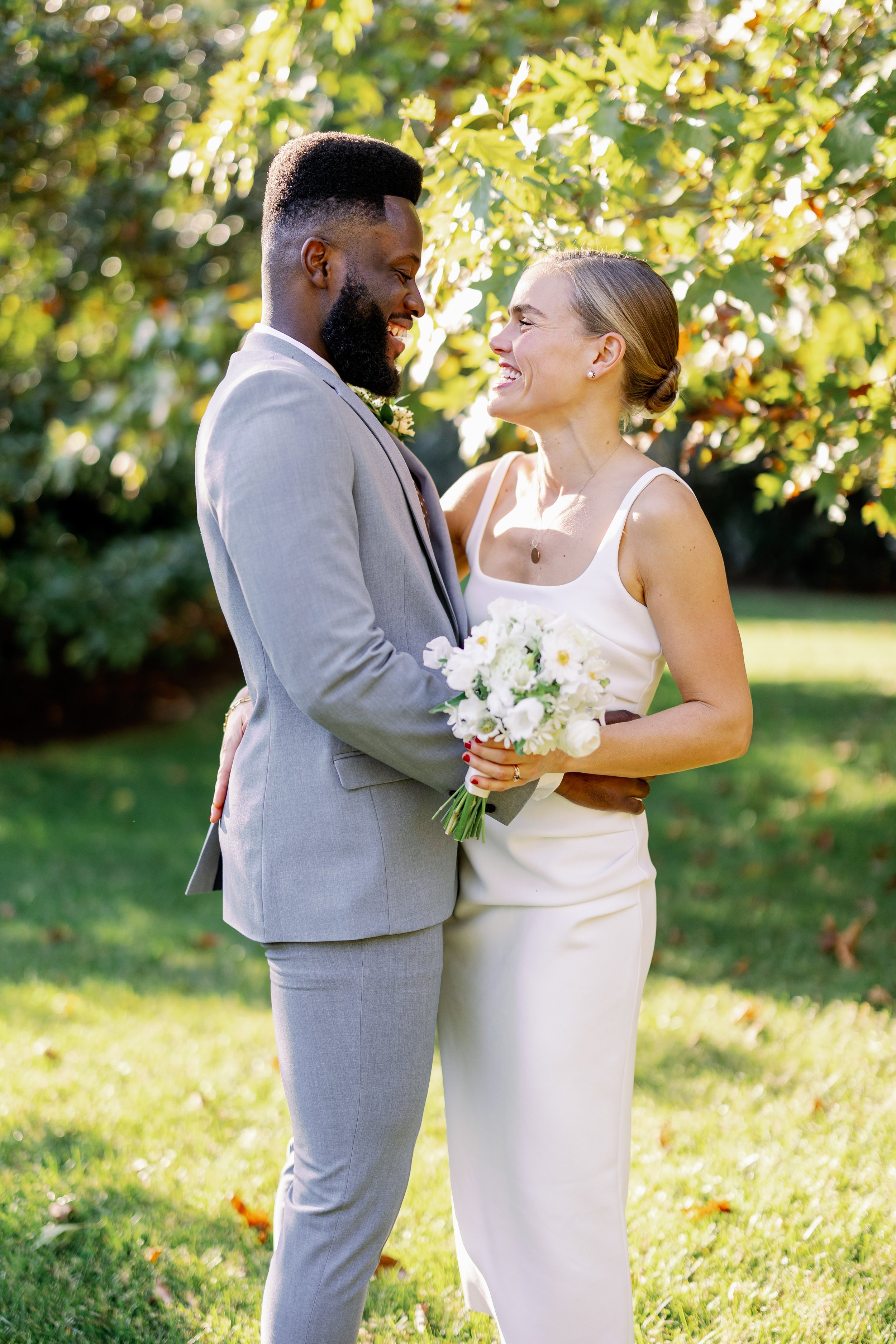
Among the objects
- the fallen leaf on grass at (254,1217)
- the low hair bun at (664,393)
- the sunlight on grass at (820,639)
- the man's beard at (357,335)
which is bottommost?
the sunlight on grass at (820,639)

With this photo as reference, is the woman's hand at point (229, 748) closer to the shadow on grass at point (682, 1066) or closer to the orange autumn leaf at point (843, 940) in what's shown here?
the shadow on grass at point (682, 1066)

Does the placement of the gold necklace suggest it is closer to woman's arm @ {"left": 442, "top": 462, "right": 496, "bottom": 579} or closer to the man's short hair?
woman's arm @ {"left": 442, "top": 462, "right": 496, "bottom": 579}

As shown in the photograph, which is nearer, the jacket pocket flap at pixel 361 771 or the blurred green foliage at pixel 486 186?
the jacket pocket flap at pixel 361 771

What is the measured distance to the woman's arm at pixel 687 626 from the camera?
7.63ft

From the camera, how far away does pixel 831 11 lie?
9.11 ft

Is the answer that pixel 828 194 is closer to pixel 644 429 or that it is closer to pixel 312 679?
pixel 644 429

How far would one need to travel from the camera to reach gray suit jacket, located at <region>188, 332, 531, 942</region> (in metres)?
1.96

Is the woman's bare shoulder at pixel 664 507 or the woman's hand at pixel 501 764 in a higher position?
the woman's bare shoulder at pixel 664 507

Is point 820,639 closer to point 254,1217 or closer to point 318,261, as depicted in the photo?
point 254,1217

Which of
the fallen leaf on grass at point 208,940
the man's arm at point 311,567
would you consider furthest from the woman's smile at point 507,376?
the fallen leaf on grass at point 208,940

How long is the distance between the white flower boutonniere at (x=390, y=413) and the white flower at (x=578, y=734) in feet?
2.69

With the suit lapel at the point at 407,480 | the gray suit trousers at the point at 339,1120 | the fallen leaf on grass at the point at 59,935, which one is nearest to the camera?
the gray suit trousers at the point at 339,1120

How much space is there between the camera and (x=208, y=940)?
6.10 metres

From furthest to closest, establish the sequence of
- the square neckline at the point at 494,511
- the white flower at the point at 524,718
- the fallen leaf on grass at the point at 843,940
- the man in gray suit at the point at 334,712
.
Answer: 1. the fallen leaf on grass at the point at 843,940
2. the square neckline at the point at 494,511
3. the man in gray suit at the point at 334,712
4. the white flower at the point at 524,718
